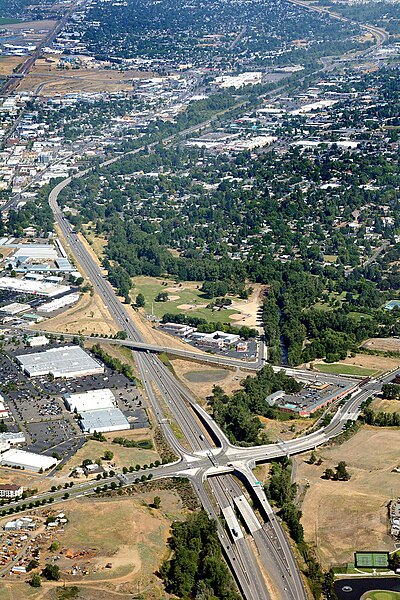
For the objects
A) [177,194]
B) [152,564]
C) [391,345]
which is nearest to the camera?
[152,564]

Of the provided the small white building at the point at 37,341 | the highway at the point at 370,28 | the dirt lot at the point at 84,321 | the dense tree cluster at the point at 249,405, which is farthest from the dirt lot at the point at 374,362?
the highway at the point at 370,28

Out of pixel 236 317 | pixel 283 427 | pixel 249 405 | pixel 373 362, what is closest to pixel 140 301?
pixel 236 317

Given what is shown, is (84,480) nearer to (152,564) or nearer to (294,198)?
(152,564)

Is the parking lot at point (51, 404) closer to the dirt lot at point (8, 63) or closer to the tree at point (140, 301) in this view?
the tree at point (140, 301)

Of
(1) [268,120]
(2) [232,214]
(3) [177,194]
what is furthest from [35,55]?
(2) [232,214]

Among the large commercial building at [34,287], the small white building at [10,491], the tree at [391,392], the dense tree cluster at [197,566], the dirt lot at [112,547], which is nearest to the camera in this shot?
the dirt lot at [112,547]

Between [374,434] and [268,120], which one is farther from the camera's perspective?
[268,120]

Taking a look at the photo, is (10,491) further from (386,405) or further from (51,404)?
(386,405)

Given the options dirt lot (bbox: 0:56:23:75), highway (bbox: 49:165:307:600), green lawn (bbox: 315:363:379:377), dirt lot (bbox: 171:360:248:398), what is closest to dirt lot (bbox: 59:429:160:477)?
highway (bbox: 49:165:307:600)
